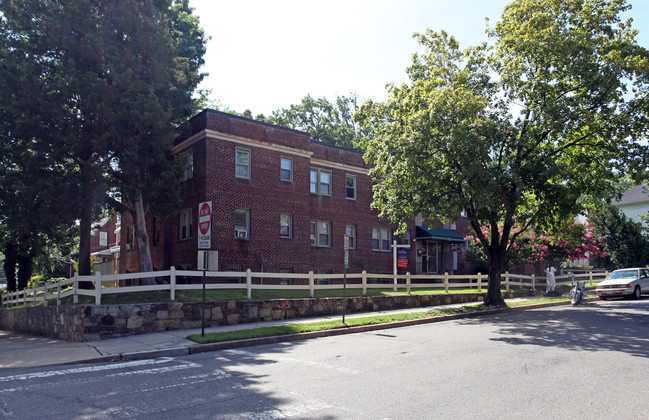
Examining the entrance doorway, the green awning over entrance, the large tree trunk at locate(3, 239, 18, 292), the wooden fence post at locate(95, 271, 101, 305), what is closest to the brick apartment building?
the green awning over entrance

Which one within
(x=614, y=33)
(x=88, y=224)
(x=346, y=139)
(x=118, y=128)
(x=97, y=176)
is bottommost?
(x=88, y=224)

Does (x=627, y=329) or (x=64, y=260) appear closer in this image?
(x=627, y=329)

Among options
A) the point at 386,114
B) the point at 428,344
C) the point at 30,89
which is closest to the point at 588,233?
the point at 386,114

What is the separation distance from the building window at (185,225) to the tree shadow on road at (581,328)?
1411 centimetres

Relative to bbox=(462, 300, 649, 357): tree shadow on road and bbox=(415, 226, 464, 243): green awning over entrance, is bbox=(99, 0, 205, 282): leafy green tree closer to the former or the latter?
bbox=(462, 300, 649, 357): tree shadow on road

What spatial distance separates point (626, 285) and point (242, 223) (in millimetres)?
18785

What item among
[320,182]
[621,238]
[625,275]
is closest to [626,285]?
[625,275]

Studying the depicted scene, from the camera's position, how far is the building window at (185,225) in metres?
24.3

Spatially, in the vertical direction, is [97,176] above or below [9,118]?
below

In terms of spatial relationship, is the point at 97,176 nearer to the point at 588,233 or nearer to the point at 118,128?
the point at 118,128

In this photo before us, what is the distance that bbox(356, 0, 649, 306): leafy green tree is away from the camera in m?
16.6

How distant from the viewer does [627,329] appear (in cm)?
1309

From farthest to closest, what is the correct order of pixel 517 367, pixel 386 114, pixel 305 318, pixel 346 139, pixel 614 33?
1. pixel 346 139
2. pixel 386 114
3. pixel 614 33
4. pixel 305 318
5. pixel 517 367

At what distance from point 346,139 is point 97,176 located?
32923 millimetres
